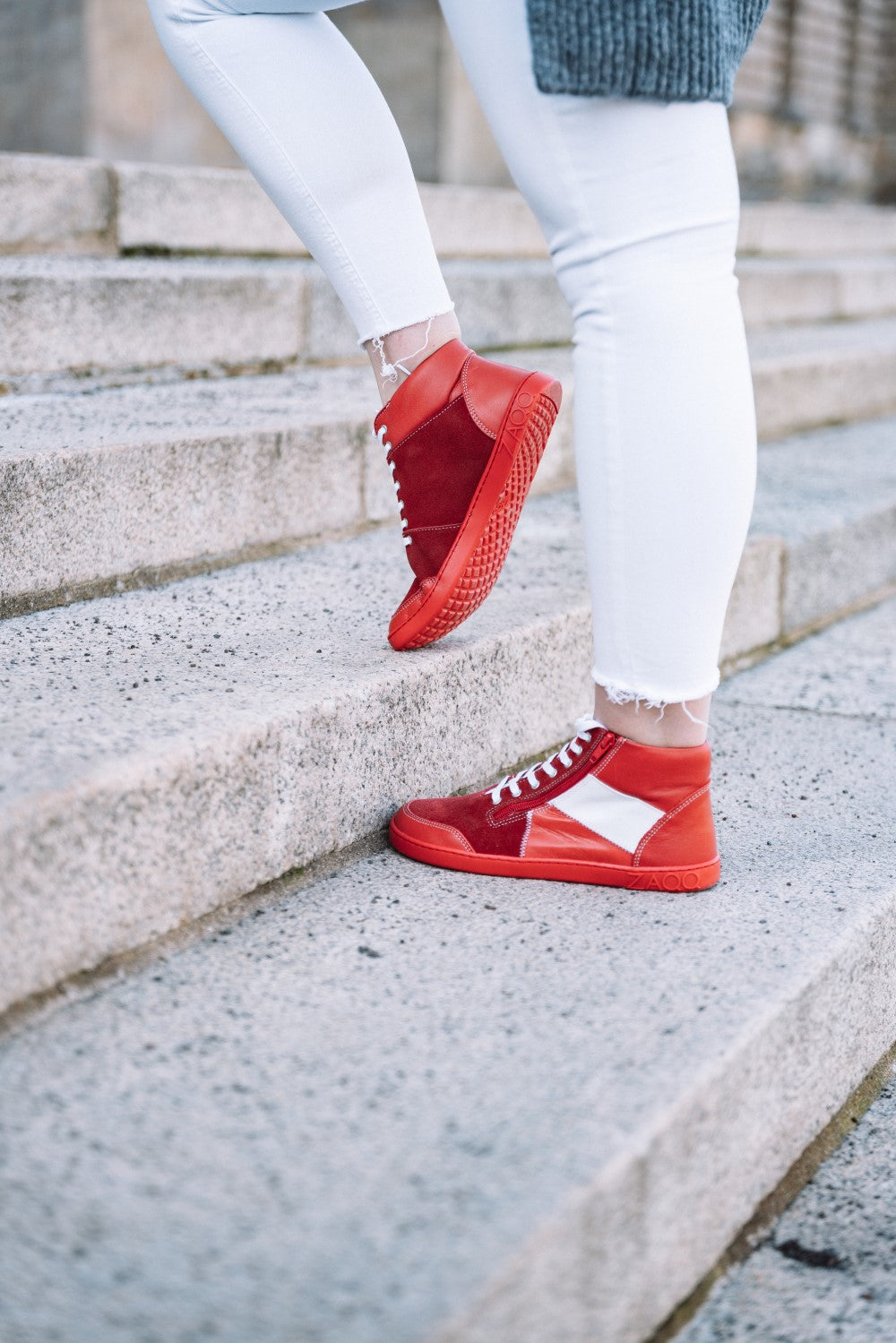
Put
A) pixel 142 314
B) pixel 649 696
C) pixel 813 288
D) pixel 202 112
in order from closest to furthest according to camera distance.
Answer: pixel 649 696 < pixel 142 314 < pixel 813 288 < pixel 202 112

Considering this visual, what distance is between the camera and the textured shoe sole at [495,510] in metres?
1.48

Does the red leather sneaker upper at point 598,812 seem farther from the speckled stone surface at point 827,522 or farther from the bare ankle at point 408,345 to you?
the speckled stone surface at point 827,522

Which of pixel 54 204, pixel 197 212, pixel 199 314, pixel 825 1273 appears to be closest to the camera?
pixel 825 1273

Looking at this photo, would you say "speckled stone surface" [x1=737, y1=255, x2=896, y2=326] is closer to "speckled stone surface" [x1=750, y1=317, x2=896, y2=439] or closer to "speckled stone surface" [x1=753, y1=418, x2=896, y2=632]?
"speckled stone surface" [x1=750, y1=317, x2=896, y2=439]

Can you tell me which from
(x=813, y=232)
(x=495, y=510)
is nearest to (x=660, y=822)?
(x=495, y=510)

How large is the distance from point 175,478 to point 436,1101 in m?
1.12

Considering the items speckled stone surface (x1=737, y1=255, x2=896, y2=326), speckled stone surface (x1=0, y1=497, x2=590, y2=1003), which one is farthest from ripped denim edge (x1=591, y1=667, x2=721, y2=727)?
speckled stone surface (x1=737, y1=255, x2=896, y2=326)

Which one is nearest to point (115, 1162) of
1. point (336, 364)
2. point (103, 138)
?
point (336, 364)

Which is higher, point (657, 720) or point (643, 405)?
point (643, 405)

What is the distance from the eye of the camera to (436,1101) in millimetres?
1038

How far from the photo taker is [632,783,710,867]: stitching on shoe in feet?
4.55

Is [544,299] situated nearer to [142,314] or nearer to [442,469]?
[142,314]

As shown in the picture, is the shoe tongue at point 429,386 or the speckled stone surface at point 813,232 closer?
the shoe tongue at point 429,386

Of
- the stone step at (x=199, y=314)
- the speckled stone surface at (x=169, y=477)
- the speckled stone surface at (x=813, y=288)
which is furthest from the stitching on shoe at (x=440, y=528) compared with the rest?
the speckled stone surface at (x=813, y=288)
